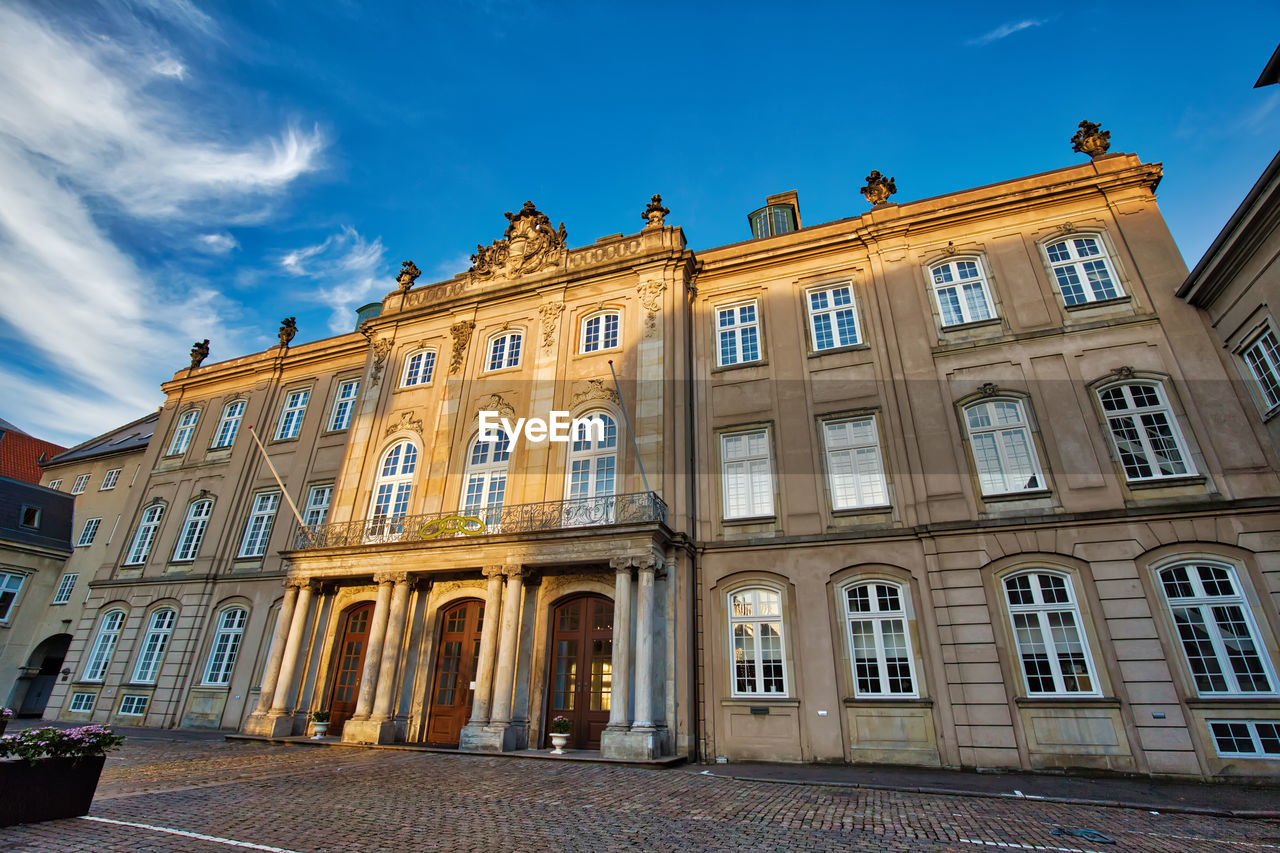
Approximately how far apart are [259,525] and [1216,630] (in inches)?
1097

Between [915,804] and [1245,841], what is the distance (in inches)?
149

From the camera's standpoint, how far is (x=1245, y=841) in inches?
307

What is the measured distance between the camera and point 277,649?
18125mm

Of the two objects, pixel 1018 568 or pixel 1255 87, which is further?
pixel 1018 568

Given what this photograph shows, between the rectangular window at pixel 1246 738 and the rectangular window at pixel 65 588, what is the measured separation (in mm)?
38062

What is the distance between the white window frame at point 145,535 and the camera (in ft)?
82.7

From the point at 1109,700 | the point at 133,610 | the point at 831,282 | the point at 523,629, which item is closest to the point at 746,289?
the point at 831,282

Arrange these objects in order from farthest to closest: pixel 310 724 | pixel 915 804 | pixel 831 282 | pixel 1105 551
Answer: pixel 831 282, pixel 310 724, pixel 1105 551, pixel 915 804

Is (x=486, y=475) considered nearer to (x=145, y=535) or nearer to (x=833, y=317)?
(x=833, y=317)

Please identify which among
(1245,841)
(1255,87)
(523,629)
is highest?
(1255,87)

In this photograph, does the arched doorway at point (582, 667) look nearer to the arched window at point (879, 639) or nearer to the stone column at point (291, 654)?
the arched window at point (879, 639)

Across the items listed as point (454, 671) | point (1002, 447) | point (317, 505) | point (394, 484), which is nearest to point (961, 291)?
point (1002, 447)

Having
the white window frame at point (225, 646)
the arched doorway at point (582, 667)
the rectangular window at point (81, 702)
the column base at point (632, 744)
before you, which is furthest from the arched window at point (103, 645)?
the column base at point (632, 744)

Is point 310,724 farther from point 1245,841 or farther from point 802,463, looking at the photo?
point 1245,841
